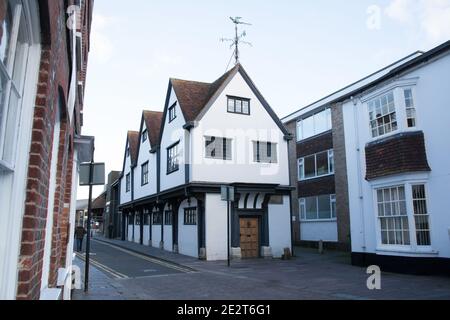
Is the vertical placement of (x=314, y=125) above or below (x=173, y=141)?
above

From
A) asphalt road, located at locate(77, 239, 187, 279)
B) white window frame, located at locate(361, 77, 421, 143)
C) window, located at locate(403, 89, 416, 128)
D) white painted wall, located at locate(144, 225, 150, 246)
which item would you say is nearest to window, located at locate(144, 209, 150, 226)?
white painted wall, located at locate(144, 225, 150, 246)

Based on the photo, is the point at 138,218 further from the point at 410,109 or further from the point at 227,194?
the point at 410,109

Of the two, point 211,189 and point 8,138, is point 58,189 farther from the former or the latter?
point 211,189

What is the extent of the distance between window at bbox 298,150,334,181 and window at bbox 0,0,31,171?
2485cm

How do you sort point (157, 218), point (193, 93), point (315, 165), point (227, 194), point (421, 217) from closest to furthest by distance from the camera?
point (421, 217)
point (227, 194)
point (193, 93)
point (157, 218)
point (315, 165)

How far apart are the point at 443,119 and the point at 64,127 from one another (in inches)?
468

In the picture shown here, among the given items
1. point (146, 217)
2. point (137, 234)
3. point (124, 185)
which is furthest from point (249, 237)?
point (124, 185)

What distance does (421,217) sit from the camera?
13.3 m

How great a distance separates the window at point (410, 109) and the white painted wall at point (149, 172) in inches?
678

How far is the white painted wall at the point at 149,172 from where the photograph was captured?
90.3 feet

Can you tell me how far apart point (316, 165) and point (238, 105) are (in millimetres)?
8596

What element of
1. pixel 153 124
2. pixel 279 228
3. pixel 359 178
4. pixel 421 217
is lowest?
pixel 279 228
